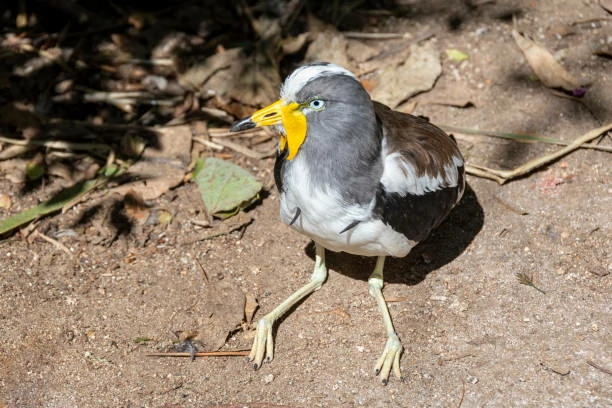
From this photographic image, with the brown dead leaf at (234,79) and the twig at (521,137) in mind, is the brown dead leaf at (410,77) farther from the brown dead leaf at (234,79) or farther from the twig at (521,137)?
the brown dead leaf at (234,79)

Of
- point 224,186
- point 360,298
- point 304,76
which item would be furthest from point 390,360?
point 224,186

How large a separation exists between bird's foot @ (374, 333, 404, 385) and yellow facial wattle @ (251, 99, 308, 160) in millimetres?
1482

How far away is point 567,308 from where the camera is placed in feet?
17.3

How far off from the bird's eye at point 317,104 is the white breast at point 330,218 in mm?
358

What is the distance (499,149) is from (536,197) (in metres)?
0.60

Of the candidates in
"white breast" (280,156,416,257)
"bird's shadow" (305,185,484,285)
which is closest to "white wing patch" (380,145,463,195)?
"white breast" (280,156,416,257)

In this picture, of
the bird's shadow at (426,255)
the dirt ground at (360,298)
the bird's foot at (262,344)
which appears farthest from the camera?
the bird's shadow at (426,255)

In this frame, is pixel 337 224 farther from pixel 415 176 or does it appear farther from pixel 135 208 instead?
pixel 135 208

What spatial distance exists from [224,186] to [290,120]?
5.75 ft

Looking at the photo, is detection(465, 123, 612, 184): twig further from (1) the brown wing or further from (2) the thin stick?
(2) the thin stick

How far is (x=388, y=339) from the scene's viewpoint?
514 centimetres

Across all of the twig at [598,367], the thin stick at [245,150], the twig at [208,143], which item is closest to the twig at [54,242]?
the twig at [208,143]

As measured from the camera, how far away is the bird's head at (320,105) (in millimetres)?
4480

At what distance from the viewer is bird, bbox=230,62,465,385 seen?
4.54 m
